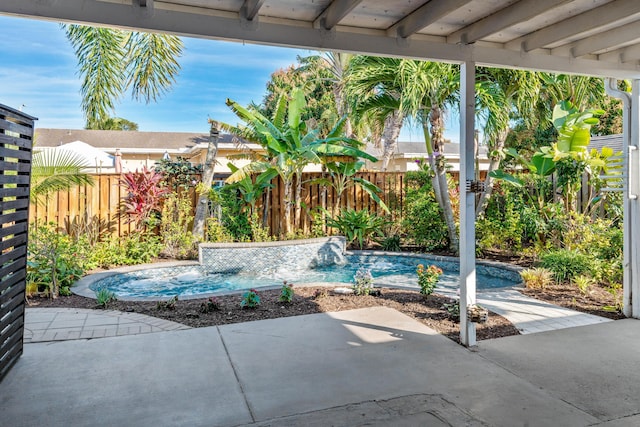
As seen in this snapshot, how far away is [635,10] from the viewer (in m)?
3.29

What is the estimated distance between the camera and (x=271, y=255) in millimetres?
9336

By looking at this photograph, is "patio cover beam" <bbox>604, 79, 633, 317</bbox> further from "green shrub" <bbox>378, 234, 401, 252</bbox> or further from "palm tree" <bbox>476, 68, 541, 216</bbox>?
"green shrub" <bbox>378, 234, 401, 252</bbox>

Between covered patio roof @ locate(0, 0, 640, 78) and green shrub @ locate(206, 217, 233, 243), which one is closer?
covered patio roof @ locate(0, 0, 640, 78)

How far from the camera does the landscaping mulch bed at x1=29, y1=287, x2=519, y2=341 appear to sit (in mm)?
4840

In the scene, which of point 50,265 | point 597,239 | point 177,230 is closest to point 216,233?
point 177,230

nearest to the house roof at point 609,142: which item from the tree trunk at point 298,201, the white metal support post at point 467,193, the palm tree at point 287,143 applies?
the palm tree at point 287,143

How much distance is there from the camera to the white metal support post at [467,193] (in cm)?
415

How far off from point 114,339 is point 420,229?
736cm

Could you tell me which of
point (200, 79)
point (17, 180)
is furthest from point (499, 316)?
point (200, 79)

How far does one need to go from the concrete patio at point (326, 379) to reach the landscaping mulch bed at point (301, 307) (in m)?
0.31

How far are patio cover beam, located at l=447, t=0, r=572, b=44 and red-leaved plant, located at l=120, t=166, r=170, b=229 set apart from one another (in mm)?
7149

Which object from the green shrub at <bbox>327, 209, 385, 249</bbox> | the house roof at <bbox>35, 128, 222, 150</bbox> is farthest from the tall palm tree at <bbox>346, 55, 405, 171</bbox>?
the house roof at <bbox>35, 128, 222, 150</bbox>

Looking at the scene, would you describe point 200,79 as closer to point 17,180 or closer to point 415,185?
point 415,185

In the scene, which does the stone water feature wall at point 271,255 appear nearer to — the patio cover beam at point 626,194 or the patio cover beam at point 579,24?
the patio cover beam at point 626,194
